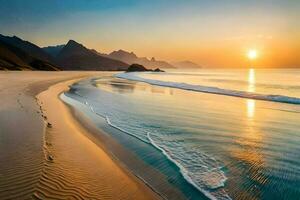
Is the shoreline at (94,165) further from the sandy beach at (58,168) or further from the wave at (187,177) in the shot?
the wave at (187,177)

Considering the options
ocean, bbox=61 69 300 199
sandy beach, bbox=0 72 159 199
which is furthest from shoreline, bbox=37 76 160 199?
ocean, bbox=61 69 300 199

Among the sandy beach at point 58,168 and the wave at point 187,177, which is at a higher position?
the sandy beach at point 58,168

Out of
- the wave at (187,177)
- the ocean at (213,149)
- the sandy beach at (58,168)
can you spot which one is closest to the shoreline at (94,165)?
the sandy beach at (58,168)

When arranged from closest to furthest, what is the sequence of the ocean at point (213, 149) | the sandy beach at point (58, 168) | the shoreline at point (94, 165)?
1. the sandy beach at point (58, 168)
2. the shoreline at point (94, 165)
3. the ocean at point (213, 149)

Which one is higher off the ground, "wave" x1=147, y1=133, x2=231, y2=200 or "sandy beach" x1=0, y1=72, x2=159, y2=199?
"sandy beach" x1=0, y1=72, x2=159, y2=199

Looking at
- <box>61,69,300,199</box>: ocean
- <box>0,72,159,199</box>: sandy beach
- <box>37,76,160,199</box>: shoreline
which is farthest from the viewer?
<box>61,69,300,199</box>: ocean

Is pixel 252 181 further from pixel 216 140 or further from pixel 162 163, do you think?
Result: pixel 216 140

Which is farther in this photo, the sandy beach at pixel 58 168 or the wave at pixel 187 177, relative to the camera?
Result: the wave at pixel 187 177

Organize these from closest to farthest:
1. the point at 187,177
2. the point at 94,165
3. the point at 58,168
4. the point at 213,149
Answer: the point at 187,177
the point at 58,168
the point at 94,165
the point at 213,149

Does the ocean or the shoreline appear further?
the ocean

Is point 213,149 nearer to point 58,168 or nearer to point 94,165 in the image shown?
point 94,165

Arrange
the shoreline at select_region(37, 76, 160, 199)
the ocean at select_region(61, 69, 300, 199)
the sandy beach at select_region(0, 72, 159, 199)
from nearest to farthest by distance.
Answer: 1. the sandy beach at select_region(0, 72, 159, 199)
2. the shoreline at select_region(37, 76, 160, 199)
3. the ocean at select_region(61, 69, 300, 199)

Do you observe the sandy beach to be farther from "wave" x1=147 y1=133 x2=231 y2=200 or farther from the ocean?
"wave" x1=147 y1=133 x2=231 y2=200

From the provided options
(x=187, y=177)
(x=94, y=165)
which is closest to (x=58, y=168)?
(x=94, y=165)
